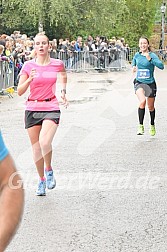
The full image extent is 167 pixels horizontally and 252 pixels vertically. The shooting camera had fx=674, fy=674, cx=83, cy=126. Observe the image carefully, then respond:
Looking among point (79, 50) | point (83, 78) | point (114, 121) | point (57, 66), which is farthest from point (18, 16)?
point (57, 66)

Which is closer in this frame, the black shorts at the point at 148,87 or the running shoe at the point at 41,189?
the running shoe at the point at 41,189

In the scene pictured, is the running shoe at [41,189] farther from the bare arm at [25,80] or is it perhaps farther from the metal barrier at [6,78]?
the metal barrier at [6,78]

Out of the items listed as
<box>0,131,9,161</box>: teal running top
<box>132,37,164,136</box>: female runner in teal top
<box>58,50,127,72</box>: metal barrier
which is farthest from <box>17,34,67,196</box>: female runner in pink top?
<box>58,50,127,72</box>: metal barrier

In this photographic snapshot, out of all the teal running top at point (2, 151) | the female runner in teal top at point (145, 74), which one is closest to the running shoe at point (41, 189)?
the female runner in teal top at point (145, 74)

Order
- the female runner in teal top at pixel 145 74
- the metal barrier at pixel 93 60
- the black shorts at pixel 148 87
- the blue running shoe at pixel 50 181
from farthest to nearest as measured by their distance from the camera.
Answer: the metal barrier at pixel 93 60, the black shorts at pixel 148 87, the female runner in teal top at pixel 145 74, the blue running shoe at pixel 50 181

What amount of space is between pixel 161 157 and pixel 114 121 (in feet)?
15.0

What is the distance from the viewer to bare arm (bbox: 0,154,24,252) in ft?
7.98

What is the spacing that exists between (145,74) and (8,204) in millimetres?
9243

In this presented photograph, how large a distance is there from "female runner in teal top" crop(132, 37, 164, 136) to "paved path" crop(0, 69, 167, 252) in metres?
0.55

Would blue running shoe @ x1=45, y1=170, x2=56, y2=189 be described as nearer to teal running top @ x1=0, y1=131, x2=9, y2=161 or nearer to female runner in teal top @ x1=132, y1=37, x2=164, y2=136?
female runner in teal top @ x1=132, y1=37, x2=164, y2=136

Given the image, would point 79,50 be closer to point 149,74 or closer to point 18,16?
point 18,16

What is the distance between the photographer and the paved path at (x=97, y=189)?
5.58m

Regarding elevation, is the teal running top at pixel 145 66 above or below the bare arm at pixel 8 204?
below

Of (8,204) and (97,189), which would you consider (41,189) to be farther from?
(8,204)
